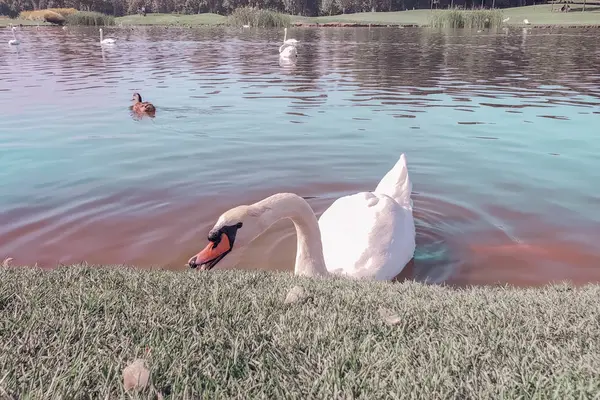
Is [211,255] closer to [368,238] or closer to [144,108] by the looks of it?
[368,238]

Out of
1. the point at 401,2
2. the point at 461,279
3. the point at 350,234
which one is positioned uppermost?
the point at 401,2

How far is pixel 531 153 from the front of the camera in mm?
10062

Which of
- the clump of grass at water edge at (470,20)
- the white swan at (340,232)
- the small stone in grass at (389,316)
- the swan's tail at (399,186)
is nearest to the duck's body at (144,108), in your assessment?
the white swan at (340,232)

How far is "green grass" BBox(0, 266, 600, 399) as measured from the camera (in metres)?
2.50

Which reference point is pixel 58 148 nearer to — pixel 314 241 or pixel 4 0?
pixel 314 241

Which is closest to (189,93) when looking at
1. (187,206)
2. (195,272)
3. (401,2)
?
(187,206)

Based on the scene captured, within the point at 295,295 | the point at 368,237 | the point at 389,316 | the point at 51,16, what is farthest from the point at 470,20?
the point at 389,316

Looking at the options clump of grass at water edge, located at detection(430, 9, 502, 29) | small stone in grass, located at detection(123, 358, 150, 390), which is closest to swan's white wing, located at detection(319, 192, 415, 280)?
small stone in grass, located at detection(123, 358, 150, 390)

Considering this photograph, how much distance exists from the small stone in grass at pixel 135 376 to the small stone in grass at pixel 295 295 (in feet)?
3.88

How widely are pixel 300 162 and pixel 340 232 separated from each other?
3.96m

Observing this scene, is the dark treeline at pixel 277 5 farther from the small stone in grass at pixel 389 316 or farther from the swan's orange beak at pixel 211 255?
the small stone in grass at pixel 389 316

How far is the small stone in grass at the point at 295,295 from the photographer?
11.6 ft

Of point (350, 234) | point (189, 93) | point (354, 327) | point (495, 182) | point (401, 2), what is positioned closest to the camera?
point (354, 327)

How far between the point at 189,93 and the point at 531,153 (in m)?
10.5
